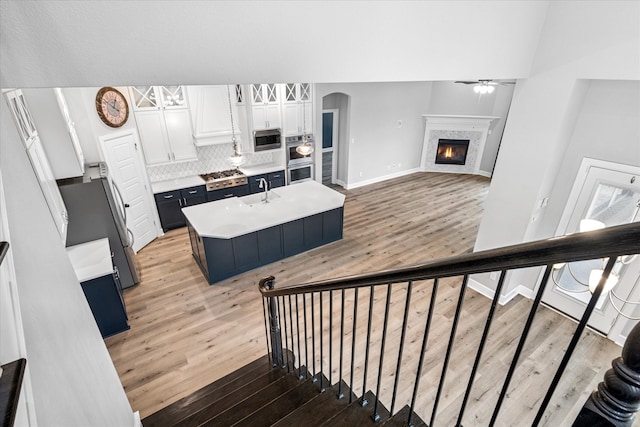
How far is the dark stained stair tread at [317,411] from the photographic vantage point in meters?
1.73

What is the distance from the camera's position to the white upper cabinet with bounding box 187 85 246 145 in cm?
573

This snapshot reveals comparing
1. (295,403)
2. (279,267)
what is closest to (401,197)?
(279,267)

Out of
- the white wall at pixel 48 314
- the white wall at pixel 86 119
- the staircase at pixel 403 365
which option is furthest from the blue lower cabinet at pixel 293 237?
the white wall at pixel 48 314

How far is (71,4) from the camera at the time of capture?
4.06 feet

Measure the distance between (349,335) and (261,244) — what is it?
6.58 feet

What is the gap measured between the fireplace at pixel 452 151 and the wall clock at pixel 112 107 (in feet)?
26.8

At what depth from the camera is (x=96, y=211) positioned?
12.4 feet

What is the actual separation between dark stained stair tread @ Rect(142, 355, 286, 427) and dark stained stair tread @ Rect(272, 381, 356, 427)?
40.4 inches

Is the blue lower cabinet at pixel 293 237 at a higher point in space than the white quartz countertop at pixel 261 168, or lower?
lower

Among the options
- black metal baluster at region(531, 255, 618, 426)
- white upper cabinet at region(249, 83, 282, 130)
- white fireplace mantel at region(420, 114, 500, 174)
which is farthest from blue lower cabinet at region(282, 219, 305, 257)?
white fireplace mantel at region(420, 114, 500, 174)

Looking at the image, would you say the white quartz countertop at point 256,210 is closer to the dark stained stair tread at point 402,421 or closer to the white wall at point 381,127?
the white wall at point 381,127

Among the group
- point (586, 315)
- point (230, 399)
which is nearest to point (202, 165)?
point (230, 399)

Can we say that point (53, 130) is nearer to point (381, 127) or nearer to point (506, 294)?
point (506, 294)

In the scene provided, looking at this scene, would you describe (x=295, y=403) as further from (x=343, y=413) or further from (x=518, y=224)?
(x=518, y=224)
